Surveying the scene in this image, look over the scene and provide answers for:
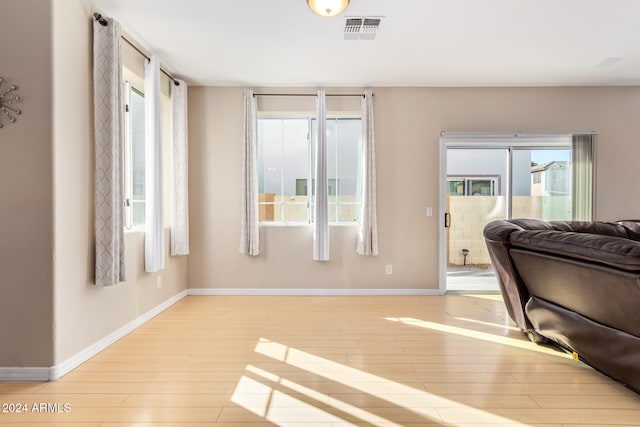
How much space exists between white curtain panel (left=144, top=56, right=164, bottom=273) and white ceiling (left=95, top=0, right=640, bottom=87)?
34 cm

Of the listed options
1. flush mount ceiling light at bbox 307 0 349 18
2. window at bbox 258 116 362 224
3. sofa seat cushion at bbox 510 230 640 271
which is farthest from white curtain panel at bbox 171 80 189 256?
sofa seat cushion at bbox 510 230 640 271

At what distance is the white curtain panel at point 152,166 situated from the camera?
3602 mm

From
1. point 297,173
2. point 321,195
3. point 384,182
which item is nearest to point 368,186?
point 384,182

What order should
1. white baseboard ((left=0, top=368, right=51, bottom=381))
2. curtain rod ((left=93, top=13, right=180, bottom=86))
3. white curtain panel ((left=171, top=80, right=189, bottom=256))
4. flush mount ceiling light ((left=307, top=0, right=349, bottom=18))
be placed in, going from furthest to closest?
white curtain panel ((left=171, top=80, right=189, bottom=256)) → curtain rod ((left=93, top=13, right=180, bottom=86)) → flush mount ceiling light ((left=307, top=0, right=349, bottom=18)) → white baseboard ((left=0, top=368, right=51, bottom=381))

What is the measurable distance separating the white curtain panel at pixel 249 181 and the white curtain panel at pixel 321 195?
0.76m

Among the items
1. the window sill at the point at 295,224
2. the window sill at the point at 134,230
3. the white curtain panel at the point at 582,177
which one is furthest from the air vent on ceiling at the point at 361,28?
the white curtain panel at the point at 582,177

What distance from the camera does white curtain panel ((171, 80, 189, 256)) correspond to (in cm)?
435

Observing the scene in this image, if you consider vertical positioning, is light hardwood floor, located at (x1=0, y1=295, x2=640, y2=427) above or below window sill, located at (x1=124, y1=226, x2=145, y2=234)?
below

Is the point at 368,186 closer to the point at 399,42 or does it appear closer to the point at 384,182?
the point at 384,182

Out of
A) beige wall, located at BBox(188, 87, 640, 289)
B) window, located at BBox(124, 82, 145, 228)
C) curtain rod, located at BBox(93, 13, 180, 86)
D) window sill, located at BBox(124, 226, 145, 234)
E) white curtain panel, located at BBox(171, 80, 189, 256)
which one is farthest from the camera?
beige wall, located at BBox(188, 87, 640, 289)

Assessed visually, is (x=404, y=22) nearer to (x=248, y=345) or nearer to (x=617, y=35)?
(x=617, y=35)

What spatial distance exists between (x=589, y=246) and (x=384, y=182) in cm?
285

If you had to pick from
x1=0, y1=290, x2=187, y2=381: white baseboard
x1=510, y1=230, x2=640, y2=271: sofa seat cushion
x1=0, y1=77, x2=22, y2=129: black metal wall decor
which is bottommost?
x1=0, y1=290, x2=187, y2=381: white baseboard

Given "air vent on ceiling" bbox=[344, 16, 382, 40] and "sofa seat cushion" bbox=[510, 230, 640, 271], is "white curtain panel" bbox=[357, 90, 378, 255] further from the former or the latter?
"sofa seat cushion" bbox=[510, 230, 640, 271]
